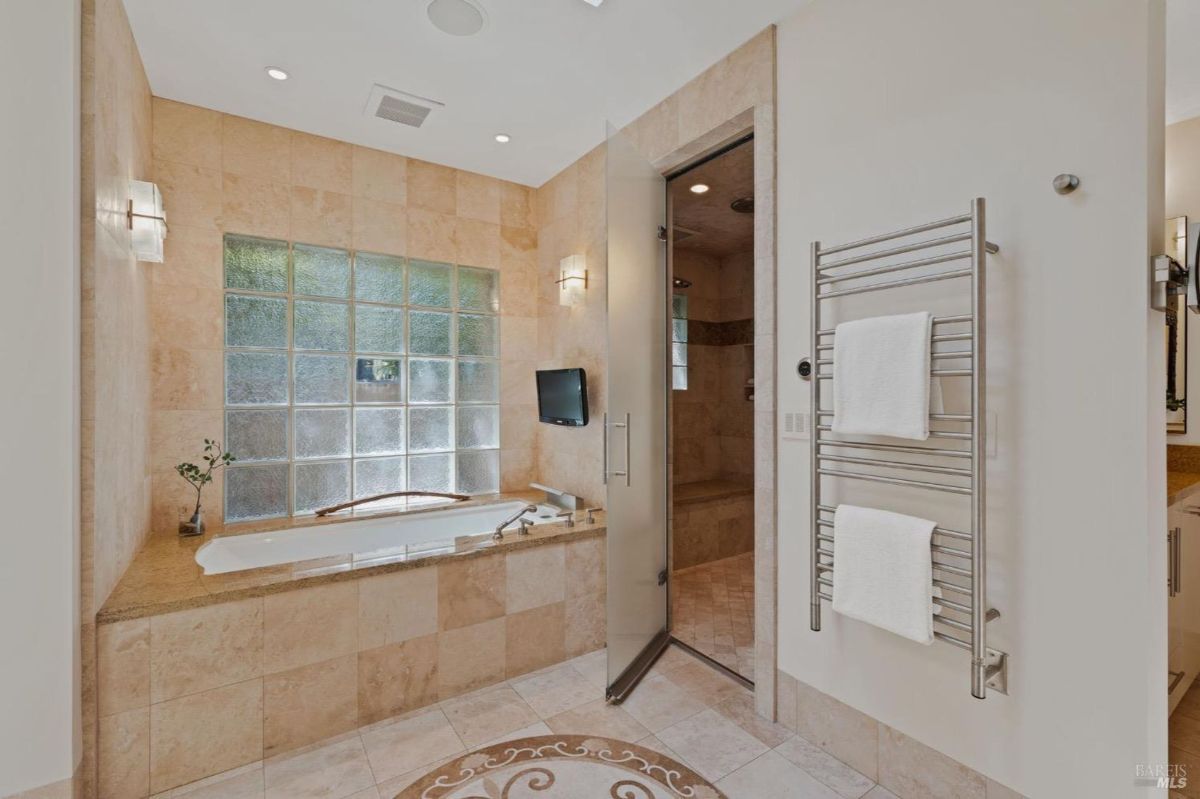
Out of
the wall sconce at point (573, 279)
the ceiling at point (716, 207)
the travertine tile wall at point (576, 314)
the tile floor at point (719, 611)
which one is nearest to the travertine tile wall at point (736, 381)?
the ceiling at point (716, 207)

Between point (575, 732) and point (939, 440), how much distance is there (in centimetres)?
168

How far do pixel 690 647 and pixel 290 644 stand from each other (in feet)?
6.05

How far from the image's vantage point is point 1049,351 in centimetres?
138

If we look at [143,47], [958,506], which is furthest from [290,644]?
[143,47]

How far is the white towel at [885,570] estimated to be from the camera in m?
1.50

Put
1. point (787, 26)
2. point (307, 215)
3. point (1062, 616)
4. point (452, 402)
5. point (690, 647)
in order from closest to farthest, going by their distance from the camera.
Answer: point (1062, 616)
point (787, 26)
point (690, 647)
point (307, 215)
point (452, 402)

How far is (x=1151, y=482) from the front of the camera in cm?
123

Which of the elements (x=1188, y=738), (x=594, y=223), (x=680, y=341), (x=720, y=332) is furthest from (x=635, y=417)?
(x=720, y=332)

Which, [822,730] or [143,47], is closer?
[822,730]

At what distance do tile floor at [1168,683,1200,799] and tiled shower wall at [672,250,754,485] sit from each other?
2.92 m

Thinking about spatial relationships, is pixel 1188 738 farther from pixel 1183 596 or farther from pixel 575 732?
pixel 575 732

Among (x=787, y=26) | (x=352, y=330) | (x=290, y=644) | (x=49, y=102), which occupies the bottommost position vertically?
(x=290, y=644)

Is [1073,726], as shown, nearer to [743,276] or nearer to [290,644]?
[290,644]

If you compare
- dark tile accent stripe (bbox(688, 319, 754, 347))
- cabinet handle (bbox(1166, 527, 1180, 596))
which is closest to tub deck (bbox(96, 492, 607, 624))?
cabinet handle (bbox(1166, 527, 1180, 596))
